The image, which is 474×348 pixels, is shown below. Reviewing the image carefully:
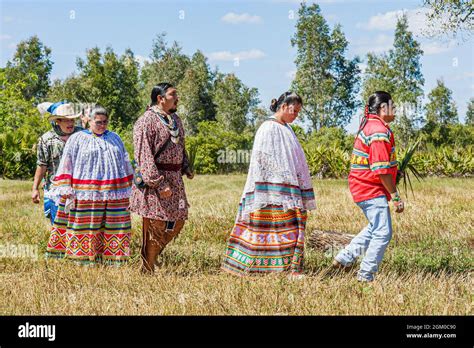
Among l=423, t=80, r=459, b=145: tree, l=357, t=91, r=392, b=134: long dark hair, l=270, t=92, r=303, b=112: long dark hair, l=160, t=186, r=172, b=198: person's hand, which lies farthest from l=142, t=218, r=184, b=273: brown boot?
l=423, t=80, r=459, b=145: tree

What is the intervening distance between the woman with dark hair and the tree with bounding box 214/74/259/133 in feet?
111

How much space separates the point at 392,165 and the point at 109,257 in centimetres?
295

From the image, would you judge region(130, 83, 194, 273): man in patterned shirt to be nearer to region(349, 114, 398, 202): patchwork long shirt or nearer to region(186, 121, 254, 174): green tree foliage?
region(349, 114, 398, 202): patchwork long shirt

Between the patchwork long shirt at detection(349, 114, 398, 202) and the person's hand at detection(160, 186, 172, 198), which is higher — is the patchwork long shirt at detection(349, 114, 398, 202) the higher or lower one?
the higher one

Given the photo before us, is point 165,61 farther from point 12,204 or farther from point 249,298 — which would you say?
point 249,298

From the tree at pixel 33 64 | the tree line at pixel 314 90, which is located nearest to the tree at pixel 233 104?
the tree line at pixel 314 90

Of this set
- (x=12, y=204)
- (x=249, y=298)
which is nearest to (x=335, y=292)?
(x=249, y=298)

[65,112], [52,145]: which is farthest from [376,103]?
[52,145]

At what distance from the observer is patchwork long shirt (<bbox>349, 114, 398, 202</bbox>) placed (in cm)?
553

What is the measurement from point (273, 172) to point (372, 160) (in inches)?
35.2

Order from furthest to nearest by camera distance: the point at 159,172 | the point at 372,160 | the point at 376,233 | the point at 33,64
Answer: the point at 33,64 → the point at 159,172 → the point at 376,233 → the point at 372,160

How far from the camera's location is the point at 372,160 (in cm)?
555

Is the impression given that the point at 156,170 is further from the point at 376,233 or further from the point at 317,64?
the point at 317,64

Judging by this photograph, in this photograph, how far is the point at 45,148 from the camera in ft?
22.6
